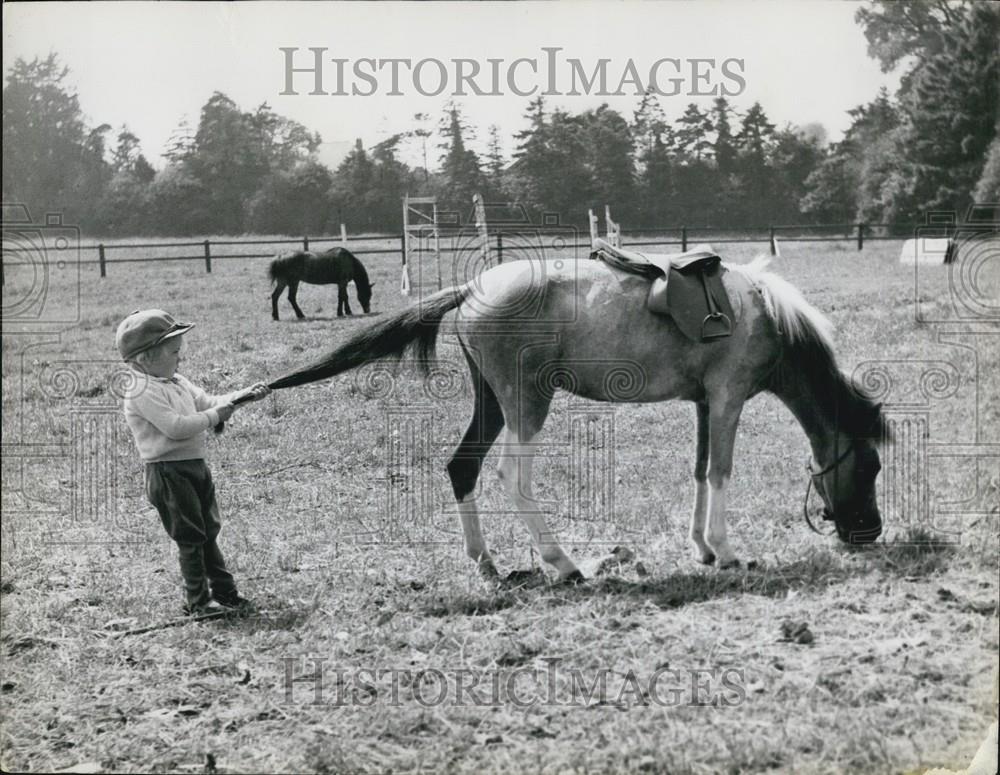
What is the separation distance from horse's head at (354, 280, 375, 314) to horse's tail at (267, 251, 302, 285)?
2.01 feet

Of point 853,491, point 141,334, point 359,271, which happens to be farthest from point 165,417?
point 359,271

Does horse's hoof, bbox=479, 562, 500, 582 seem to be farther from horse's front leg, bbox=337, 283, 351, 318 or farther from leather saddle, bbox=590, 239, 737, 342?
horse's front leg, bbox=337, 283, 351, 318

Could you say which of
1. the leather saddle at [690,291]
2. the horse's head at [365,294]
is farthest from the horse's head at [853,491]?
the horse's head at [365,294]

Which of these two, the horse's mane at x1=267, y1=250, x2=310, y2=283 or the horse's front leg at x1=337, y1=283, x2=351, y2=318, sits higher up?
the horse's mane at x1=267, y1=250, x2=310, y2=283

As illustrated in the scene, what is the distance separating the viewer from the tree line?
4297 millimetres

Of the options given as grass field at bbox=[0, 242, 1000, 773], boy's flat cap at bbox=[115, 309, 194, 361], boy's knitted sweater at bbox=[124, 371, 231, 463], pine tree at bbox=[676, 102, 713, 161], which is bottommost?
grass field at bbox=[0, 242, 1000, 773]

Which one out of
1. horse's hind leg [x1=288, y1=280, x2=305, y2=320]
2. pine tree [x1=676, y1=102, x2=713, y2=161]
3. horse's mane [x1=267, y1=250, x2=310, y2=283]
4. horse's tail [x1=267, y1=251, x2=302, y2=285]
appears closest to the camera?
pine tree [x1=676, y1=102, x2=713, y2=161]

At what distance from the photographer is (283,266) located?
26.0 feet

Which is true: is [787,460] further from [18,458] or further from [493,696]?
[18,458]

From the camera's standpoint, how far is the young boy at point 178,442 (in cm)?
397

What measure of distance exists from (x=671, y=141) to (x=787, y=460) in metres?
2.01

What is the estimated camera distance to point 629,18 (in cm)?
414

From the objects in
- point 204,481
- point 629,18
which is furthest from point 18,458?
point 629,18

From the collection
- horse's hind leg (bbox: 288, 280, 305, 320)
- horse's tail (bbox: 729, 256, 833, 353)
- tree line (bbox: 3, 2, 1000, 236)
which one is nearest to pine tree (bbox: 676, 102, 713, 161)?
tree line (bbox: 3, 2, 1000, 236)
